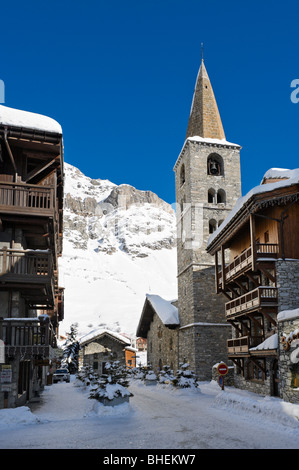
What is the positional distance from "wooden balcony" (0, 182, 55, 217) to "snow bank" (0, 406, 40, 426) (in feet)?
22.0

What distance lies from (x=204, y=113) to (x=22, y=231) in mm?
28168

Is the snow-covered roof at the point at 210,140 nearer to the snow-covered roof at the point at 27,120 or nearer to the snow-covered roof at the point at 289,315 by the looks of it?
the snow-covered roof at the point at 27,120

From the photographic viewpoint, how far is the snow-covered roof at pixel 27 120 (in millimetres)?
17109

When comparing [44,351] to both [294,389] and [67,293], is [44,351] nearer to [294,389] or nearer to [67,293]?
[294,389]

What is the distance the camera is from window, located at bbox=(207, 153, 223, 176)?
4047 centimetres

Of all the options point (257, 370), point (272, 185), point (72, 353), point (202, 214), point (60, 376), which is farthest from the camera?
point (72, 353)

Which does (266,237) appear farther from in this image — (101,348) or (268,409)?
(101,348)

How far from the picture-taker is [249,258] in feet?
67.9

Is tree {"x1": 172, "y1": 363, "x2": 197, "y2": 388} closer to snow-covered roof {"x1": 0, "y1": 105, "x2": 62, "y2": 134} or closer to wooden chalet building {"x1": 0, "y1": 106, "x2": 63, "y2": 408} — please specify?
wooden chalet building {"x1": 0, "y1": 106, "x2": 63, "y2": 408}

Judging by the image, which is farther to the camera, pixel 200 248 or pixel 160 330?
pixel 160 330

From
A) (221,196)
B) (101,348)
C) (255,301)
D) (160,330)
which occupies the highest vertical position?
(221,196)

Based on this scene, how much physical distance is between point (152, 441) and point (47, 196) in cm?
981

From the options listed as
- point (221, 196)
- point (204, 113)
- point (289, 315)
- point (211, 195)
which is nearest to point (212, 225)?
point (211, 195)
